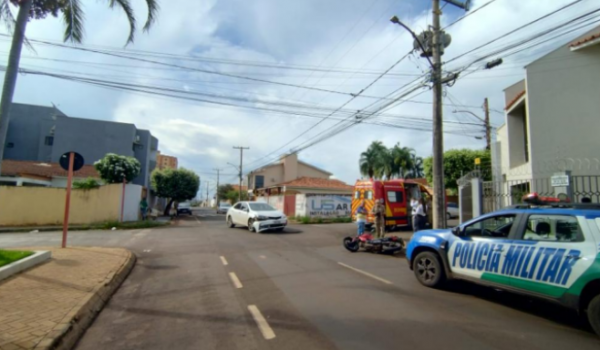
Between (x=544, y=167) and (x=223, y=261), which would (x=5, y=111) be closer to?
(x=223, y=261)

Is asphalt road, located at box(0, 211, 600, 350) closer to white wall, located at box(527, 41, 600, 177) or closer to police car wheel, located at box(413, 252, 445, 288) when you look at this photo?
police car wheel, located at box(413, 252, 445, 288)

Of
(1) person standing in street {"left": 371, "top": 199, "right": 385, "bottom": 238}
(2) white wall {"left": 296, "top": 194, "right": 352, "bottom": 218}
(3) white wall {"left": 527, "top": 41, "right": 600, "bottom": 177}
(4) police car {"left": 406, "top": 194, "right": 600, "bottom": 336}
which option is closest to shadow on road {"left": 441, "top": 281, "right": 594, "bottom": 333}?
(4) police car {"left": 406, "top": 194, "right": 600, "bottom": 336}

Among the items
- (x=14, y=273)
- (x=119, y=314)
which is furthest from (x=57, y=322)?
(x=14, y=273)

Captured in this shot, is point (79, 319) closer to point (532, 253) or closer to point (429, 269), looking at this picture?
point (429, 269)

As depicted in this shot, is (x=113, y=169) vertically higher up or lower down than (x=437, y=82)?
lower down

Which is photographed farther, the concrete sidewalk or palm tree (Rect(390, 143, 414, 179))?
palm tree (Rect(390, 143, 414, 179))

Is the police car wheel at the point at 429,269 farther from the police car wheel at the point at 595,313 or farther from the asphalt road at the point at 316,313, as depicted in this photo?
the police car wheel at the point at 595,313

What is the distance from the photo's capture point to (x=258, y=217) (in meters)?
16.5

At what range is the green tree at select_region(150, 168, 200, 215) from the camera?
33.4 meters

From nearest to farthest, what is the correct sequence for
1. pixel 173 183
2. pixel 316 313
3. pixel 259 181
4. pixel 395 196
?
pixel 316 313 → pixel 395 196 → pixel 173 183 → pixel 259 181

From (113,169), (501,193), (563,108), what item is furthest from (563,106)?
(113,169)

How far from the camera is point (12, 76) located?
300 inches

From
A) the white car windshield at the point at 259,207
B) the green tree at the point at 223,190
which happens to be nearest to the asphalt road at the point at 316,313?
the white car windshield at the point at 259,207

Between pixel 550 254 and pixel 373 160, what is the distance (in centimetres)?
3903
